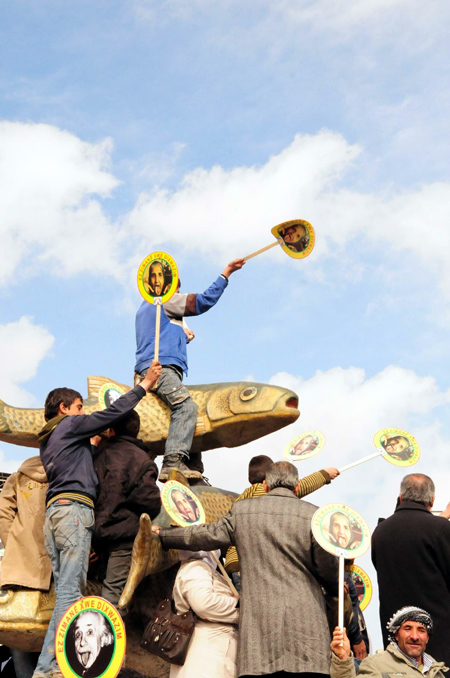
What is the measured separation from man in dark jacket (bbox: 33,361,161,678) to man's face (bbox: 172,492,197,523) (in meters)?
0.56

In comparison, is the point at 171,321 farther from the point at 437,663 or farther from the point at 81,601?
the point at 437,663

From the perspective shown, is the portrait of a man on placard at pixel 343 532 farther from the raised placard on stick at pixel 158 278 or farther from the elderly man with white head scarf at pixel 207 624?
the raised placard on stick at pixel 158 278

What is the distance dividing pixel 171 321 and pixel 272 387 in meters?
1.13

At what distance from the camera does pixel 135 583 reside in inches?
238

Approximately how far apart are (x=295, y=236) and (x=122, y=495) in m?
3.24

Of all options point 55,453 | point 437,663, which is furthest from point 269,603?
point 55,453

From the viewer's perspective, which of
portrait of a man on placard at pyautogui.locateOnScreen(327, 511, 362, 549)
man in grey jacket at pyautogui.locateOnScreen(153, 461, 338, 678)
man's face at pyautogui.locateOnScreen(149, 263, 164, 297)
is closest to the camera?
man in grey jacket at pyautogui.locateOnScreen(153, 461, 338, 678)

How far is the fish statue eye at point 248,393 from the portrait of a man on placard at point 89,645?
3.15m

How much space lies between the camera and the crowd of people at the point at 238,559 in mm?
4926

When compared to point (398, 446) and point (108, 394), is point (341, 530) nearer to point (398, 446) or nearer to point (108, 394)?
point (398, 446)

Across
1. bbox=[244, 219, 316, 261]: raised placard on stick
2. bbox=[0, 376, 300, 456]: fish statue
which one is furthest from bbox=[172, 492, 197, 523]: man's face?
bbox=[244, 219, 316, 261]: raised placard on stick

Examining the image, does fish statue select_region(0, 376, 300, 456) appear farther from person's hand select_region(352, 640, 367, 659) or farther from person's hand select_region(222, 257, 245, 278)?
person's hand select_region(352, 640, 367, 659)

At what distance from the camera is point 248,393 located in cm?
822

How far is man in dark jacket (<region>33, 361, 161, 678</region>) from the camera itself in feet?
18.7
